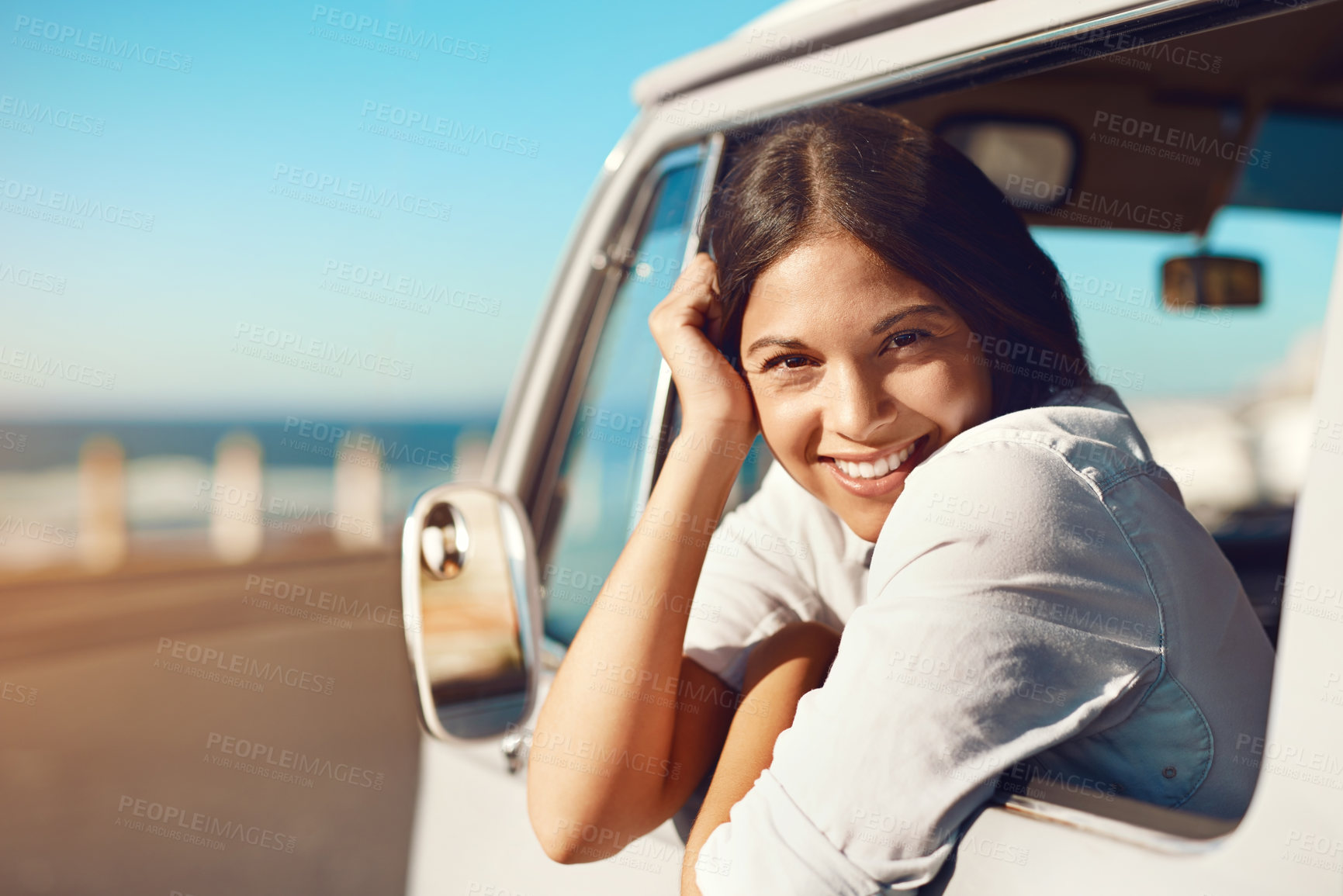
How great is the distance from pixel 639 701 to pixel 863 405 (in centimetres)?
52

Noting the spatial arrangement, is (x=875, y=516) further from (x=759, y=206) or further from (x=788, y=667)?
(x=759, y=206)

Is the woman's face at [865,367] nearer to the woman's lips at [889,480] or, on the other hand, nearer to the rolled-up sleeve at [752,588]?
the woman's lips at [889,480]

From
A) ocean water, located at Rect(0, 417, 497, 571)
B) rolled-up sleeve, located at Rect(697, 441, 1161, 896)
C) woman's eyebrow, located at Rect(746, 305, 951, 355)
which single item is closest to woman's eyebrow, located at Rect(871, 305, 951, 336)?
woman's eyebrow, located at Rect(746, 305, 951, 355)

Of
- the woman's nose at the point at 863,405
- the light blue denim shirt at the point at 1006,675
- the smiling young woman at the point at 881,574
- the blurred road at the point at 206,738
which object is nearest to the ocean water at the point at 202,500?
the blurred road at the point at 206,738

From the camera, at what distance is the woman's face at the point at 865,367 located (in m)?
1.30

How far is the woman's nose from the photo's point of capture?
4.25 ft

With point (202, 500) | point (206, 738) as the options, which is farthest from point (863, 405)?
point (202, 500)

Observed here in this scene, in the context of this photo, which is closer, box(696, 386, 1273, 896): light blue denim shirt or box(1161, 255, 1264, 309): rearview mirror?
box(696, 386, 1273, 896): light blue denim shirt

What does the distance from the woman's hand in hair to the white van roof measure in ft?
1.37

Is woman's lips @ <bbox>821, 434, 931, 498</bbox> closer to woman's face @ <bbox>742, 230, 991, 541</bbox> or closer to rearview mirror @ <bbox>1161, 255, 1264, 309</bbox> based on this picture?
woman's face @ <bbox>742, 230, 991, 541</bbox>

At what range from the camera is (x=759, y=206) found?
4.90 ft

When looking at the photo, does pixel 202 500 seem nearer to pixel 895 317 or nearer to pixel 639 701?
pixel 639 701

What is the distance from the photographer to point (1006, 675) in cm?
96

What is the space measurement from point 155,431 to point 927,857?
49602mm
